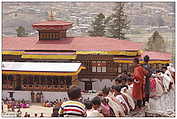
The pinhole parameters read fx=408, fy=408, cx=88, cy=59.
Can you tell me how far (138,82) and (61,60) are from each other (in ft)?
39.2

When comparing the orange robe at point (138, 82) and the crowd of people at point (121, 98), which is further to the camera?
the orange robe at point (138, 82)

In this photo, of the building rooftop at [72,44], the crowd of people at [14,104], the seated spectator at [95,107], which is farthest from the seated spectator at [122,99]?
the building rooftop at [72,44]

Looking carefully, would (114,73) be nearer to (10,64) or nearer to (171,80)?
(10,64)

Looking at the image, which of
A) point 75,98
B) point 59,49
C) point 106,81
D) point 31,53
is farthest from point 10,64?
point 75,98

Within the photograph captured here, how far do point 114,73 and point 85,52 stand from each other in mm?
1658

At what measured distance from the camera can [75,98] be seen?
448cm

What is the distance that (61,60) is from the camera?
1853cm

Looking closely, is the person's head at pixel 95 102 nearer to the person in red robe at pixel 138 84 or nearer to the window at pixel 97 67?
the person in red robe at pixel 138 84

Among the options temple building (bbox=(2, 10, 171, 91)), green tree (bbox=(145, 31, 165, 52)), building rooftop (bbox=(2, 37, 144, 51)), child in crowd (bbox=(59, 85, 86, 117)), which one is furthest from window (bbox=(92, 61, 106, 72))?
green tree (bbox=(145, 31, 165, 52))

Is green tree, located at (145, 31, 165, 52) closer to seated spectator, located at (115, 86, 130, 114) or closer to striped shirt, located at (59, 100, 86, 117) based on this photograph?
seated spectator, located at (115, 86, 130, 114)

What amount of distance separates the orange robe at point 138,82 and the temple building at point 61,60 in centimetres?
983

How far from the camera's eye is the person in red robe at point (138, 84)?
6.71m

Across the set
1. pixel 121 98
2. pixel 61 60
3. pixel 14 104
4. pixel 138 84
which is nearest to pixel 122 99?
pixel 121 98

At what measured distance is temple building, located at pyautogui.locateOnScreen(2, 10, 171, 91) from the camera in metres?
16.9
